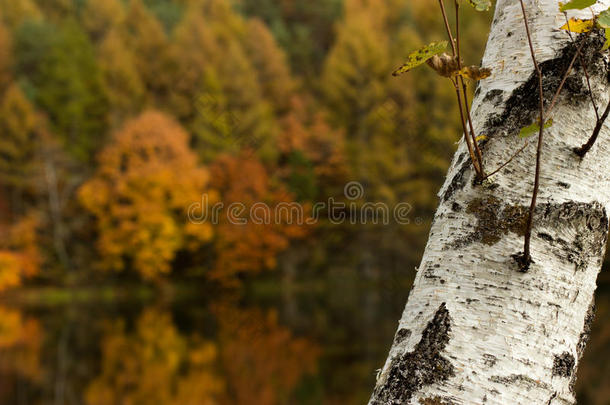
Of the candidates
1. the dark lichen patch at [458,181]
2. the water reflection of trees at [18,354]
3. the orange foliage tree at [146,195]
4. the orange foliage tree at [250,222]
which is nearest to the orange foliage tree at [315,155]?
the orange foliage tree at [250,222]

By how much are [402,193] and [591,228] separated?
17077mm

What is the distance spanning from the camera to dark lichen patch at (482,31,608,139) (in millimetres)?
647

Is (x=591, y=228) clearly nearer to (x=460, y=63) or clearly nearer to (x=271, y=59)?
(x=460, y=63)

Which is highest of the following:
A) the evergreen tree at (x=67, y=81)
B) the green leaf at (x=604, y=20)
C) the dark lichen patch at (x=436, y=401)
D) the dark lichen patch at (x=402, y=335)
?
the evergreen tree at (x=67, y=81)

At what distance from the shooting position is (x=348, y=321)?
1201cm

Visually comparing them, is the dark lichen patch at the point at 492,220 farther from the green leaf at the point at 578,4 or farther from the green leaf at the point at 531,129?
the green leaf at the point at 578,4

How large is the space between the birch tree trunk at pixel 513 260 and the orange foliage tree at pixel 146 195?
53.4 feet

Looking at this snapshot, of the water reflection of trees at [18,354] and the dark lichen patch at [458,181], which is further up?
the dark lichen patch at [458,181]

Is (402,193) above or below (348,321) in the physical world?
above

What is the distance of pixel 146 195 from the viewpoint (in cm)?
1650

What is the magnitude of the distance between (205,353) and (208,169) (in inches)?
388

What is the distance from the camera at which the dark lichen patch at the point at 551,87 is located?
647 millimetres

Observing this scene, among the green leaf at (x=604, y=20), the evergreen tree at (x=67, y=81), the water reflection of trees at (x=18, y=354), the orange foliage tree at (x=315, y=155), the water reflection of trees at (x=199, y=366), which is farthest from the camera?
the evergreen tree at (x=67, y=81)

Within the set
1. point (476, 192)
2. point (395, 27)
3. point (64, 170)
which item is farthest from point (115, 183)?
point (476, 192)
